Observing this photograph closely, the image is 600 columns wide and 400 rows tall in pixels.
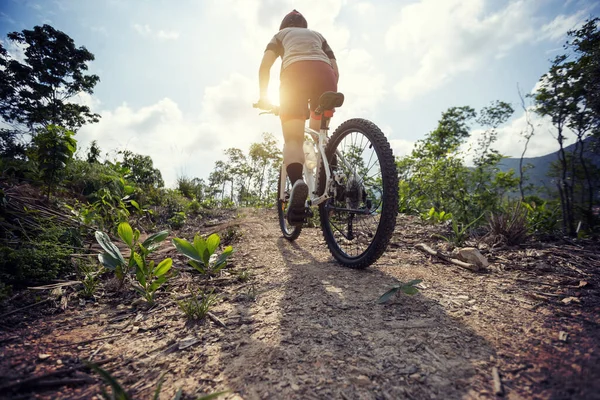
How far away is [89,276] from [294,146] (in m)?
1.89

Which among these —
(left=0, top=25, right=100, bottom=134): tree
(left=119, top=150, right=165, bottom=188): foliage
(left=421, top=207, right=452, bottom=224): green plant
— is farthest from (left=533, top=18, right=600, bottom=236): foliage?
(left=0, top=25, right=100, bottom=134): tree

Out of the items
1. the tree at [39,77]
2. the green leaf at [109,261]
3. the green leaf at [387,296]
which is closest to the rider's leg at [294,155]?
the green leaf at [387,296]

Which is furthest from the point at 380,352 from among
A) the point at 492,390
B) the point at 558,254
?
the point at 558,254

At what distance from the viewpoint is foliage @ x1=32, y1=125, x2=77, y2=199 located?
262 cm

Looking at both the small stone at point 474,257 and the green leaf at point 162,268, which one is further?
the small stone at point 474,257

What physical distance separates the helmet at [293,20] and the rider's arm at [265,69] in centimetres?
53

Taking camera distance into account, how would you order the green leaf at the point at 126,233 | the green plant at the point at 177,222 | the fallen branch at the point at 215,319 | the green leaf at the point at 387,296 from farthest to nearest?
the green plant at the point at 177,222 → the green leaf at the point at 126,233 → the green leaf at the point at 387,296 → the fallen branch at the point at 215,319

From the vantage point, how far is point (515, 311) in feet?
3.91

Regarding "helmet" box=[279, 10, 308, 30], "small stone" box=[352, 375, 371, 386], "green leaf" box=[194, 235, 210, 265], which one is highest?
"helmet" box=[279, 10, 308, 30]

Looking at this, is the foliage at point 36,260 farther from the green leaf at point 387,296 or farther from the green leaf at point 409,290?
the green leaf at point 409,290

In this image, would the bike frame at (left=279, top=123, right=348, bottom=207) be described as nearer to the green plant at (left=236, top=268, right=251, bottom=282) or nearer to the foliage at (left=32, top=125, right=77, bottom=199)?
the green plant at (left=236, top=268, right=251, bottom=282)

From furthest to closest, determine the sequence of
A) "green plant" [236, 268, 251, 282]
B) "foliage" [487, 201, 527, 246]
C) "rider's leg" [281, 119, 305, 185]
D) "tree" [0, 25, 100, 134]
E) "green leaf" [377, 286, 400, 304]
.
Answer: "tree" [0, 25, 100, 134], "rider's leg" [281, 119, 305, 185], "foliage" [487, 201, 527, 246], "green plant" [236, 268, 251, 282], "green leaf" [377, 286, 400, 304]

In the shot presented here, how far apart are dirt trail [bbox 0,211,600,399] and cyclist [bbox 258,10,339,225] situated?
1.11 metres

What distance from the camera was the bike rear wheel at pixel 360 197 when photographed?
175cm
